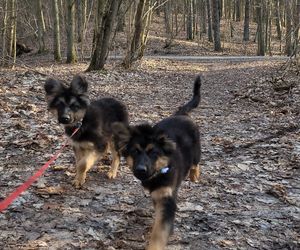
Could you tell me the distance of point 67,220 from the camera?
18.4 ft

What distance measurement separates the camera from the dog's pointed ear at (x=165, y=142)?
4.89 metres

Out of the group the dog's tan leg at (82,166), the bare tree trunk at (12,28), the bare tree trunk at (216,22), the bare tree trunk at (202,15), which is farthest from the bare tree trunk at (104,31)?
the bare tree trunk at (202,15)

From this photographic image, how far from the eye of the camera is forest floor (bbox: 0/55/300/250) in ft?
17.3

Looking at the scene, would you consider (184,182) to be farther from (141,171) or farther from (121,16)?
(121,16)

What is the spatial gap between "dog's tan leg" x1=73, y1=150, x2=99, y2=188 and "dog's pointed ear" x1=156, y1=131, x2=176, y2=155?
217cm

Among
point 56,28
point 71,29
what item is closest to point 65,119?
point 71,29

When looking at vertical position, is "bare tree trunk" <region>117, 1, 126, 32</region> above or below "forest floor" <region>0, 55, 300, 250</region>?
above

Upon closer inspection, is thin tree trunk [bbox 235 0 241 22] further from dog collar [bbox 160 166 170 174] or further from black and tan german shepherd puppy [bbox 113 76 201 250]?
dog collar [bbox 160 166 170 174]

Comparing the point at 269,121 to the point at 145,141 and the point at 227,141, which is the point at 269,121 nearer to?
the point at 227,141

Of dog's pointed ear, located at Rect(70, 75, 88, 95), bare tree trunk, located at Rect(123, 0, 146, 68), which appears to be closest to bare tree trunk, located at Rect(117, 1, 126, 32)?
bare tree trunk, located at Rect(123, 0, 146, 68)

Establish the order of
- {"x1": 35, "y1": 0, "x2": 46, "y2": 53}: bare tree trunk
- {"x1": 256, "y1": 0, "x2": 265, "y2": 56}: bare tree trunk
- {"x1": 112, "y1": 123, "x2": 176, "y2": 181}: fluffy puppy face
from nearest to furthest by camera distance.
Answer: {"x1": 112, "y1": 123, "x2": 176, "y2": 181}: fluffy puppy face → {"x1": 35, "y1": 0, "x2": 46, "y2": 53}: bare tree trunk → {"x1": 256, "y1": 0, "x2": 265, "y2": 56}: bare tree trunk

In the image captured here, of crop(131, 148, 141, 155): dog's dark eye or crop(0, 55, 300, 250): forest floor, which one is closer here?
crop(131, 148, 141, 155): dog's dark eye

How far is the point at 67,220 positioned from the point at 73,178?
1.60 meters

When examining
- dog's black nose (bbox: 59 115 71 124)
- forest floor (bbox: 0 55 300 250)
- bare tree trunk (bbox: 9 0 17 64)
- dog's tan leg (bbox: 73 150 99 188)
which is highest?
bare tree trunk (bbox: 9 0 17 64)
